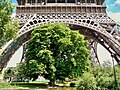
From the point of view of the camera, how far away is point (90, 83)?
613 inches

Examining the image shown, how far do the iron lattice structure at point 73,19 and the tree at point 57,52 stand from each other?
2104 mm

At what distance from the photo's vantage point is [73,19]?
3297cm

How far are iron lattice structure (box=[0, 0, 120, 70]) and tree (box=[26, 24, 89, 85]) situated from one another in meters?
2.10

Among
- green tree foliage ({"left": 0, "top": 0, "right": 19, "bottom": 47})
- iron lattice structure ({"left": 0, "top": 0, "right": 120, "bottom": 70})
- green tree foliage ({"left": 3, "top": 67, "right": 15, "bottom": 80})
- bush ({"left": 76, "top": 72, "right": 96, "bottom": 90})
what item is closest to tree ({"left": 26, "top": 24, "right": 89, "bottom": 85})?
iron lattice structure ({"left": 0, "top": 0, "right": 120, "bottom": 70})

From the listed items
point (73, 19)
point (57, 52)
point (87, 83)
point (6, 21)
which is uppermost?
point (73, 19)

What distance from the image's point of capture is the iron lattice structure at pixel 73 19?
3170 centimetres

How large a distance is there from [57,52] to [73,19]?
227 inches

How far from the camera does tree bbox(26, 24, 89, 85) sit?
92.3 ft

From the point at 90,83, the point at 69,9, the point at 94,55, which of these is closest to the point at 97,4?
the point at 69,9

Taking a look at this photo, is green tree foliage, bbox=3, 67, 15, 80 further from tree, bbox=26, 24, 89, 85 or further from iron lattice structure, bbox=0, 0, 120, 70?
tree, bbox=26, 24, 89, 85

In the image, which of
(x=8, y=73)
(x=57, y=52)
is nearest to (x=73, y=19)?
(x=57, y=52)

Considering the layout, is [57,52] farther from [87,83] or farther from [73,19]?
[87,83]

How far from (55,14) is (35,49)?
6.80 meters

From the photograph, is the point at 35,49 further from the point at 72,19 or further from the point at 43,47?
the point at 72,19
